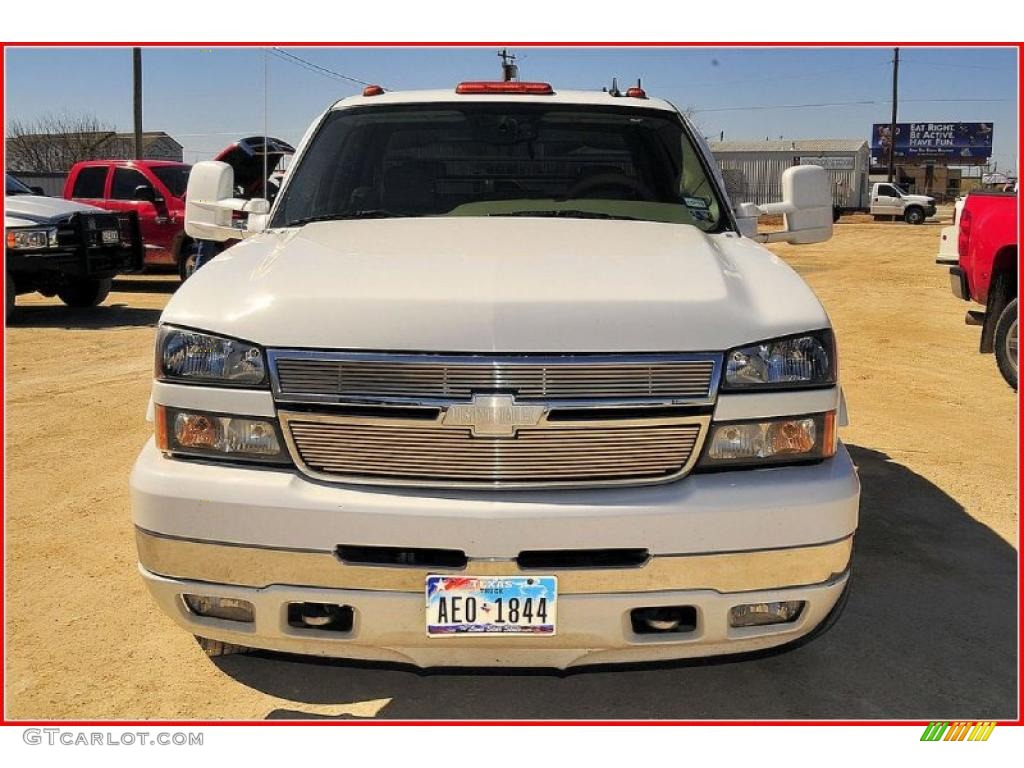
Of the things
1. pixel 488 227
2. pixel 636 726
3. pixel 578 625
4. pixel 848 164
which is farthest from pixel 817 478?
pixel 848 164

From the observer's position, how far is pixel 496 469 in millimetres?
2615

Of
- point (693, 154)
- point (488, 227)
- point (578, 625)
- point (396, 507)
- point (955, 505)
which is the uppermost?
point (693, 154)

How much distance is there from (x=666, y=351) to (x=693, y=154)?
1.98 m

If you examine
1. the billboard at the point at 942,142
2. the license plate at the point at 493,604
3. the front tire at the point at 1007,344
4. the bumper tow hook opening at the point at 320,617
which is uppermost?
the billboard at the point at 942,142

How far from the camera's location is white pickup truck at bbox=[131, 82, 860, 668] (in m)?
2.57

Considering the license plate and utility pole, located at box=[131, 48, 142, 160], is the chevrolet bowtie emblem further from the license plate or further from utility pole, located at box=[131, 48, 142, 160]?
utility pole, located at box=[131, 48, 142, 160]

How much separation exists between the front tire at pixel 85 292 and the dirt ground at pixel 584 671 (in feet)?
18.7

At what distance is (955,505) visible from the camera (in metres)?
5.21

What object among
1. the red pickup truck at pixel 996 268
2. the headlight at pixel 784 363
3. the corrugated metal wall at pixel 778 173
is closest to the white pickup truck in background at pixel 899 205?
the corrugated metal wall at pixel 778 173

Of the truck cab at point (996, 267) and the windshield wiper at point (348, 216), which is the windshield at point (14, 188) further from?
the truck cab at point (996, 267)

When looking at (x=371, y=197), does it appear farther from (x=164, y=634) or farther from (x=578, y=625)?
(x=578, y=625)

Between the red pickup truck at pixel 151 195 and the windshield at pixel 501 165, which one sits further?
the red pickup truck at pixel 151 195

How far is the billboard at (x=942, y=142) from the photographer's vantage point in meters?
84.6

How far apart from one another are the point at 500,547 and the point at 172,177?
46.7ft
